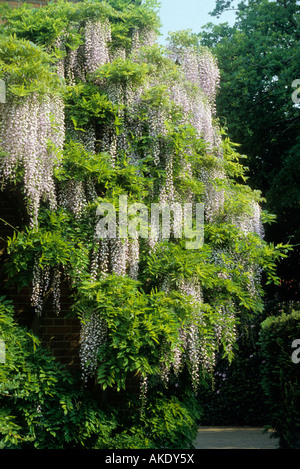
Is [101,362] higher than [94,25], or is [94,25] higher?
[94,25]

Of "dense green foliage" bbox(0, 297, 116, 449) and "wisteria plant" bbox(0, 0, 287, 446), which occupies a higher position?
"wisteria plant" bbox(0, 0, 287, 446)

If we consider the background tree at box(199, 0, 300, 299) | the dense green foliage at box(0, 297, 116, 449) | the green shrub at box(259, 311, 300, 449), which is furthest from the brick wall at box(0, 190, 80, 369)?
the background tree at box(199, 0, 300, 299)

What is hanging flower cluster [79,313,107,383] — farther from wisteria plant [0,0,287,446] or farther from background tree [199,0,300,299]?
background tree [199,0,300,299]

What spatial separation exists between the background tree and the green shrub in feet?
14.4

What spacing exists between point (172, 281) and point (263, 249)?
1405mm

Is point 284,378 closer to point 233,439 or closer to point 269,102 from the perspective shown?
point 233,439

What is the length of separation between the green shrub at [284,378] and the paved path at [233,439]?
56 centimetres

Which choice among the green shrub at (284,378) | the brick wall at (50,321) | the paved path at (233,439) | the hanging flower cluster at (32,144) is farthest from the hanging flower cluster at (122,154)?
the paved path at (233,439)

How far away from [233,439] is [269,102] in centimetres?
666

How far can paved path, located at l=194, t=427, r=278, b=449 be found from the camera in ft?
22.8

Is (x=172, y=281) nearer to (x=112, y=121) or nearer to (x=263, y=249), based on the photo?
(x=263, y=249)

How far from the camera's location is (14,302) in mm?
5395

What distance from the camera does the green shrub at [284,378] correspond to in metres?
5.85
